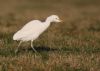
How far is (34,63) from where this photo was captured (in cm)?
1410

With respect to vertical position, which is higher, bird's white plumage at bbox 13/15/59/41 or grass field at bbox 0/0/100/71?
bird's white plumage at bbox 13/15/59/41

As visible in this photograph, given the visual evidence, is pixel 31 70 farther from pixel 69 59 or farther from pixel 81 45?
pixel 81 45

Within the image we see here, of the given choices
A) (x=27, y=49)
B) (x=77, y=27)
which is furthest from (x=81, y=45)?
(x=77, y=27)

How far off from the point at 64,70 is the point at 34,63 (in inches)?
32.3

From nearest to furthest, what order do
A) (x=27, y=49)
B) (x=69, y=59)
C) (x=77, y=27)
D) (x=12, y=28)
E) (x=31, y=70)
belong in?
(x=31, y=70), (x=69, y=59), (x=27, y=49), (x=12, y=28), (x=77, y=27)

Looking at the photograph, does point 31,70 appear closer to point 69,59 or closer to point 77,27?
Result: point 69,59

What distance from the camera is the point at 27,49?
55.0 ft

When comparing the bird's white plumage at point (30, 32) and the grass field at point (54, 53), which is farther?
the bird's white plumage at point (30, 32)

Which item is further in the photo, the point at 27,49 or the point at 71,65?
the point at 27,49

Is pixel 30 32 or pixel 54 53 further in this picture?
pixel 54 53

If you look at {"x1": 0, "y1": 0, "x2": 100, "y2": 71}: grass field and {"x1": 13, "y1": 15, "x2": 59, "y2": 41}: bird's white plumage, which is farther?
{"x1": 13, "y1": 15, "x2": 59, "y2": 41}: bird's white plumage

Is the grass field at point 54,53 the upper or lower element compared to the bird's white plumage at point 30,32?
lower

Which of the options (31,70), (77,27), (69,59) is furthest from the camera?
(77,27)

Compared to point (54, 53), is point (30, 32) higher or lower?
higher
